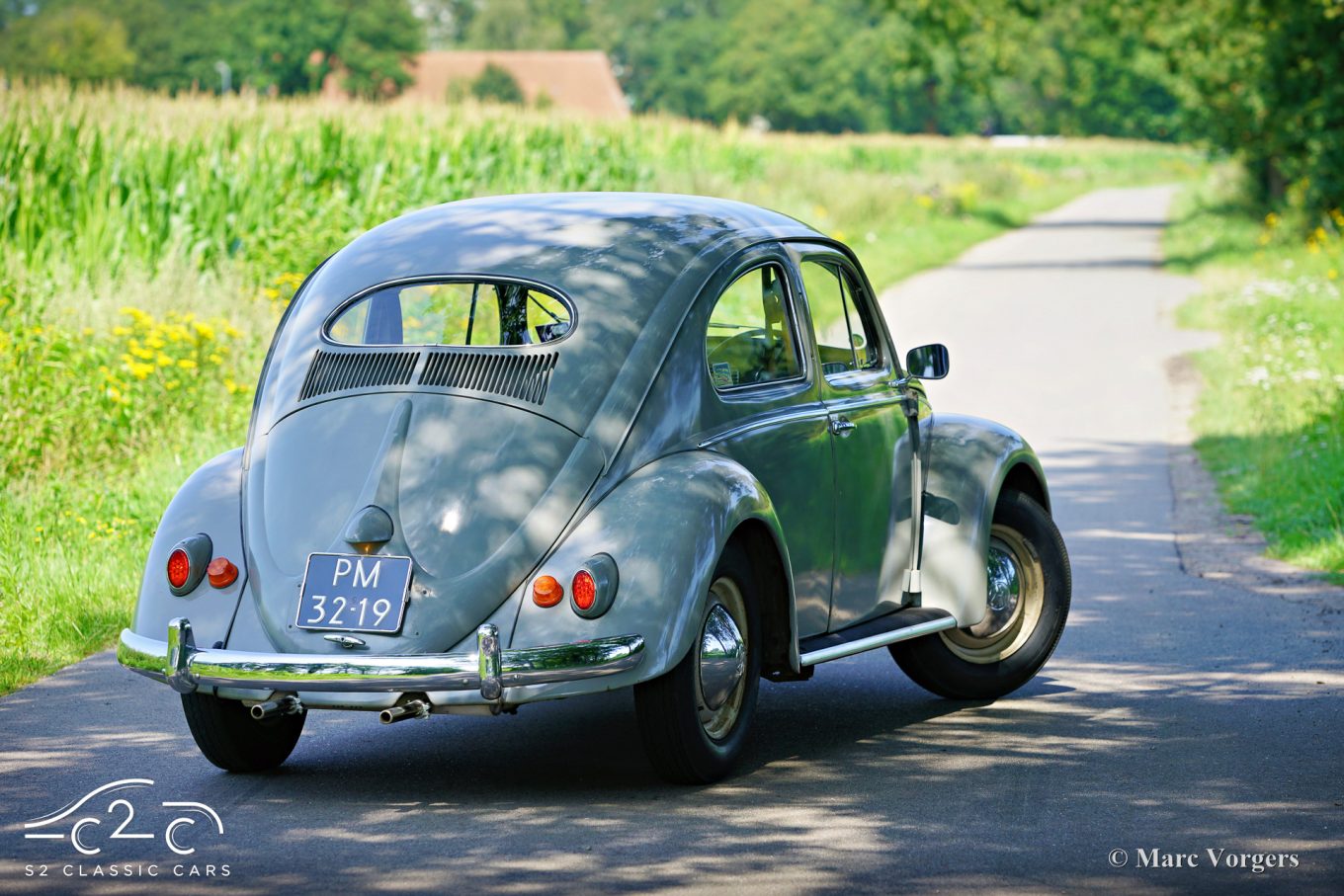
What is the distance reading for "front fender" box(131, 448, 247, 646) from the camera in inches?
225

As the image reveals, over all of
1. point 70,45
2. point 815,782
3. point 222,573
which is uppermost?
point 70,45

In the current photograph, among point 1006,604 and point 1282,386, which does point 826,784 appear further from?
point 1282,386

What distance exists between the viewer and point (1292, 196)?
106ft

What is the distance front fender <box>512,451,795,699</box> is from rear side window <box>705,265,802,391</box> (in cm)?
63

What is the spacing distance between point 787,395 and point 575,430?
1.07 m

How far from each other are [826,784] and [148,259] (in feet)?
34.3

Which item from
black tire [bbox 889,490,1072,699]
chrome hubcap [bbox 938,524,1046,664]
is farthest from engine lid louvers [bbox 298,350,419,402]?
chrome hubcap [bbox 938,524,1046,664]

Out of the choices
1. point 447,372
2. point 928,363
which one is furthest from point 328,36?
point 447,372

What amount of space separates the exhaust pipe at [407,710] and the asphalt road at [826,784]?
32cm

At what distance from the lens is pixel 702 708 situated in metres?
5.86

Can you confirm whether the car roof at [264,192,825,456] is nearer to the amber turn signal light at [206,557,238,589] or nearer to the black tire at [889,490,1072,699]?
the amber turn signal light at [206,557,238,589]

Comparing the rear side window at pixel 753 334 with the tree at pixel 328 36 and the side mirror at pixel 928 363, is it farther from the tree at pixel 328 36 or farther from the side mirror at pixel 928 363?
the tree at pixel 328 36

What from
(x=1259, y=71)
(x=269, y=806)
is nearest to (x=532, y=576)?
(x=269, y=806)

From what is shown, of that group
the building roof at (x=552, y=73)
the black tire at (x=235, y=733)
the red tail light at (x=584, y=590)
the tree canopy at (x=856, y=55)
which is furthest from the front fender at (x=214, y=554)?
the building roof at (x=552, y=73)
